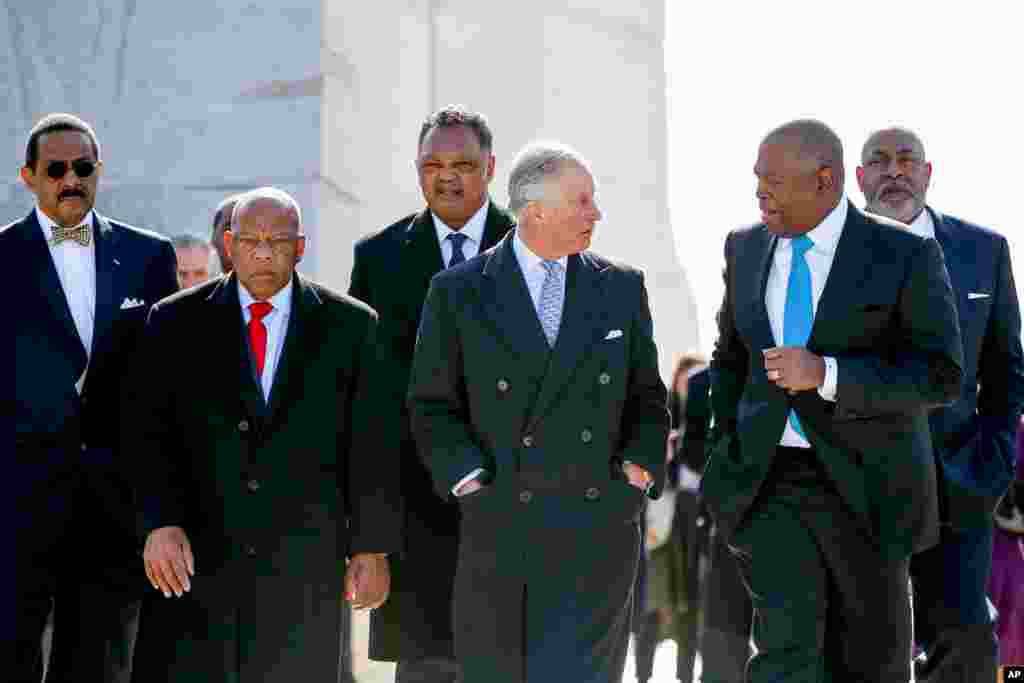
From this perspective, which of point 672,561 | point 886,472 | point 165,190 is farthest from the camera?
point 672,561

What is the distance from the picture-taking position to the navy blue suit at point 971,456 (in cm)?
648

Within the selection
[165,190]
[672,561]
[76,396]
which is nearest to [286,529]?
[76,396]

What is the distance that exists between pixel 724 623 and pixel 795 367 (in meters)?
3.84

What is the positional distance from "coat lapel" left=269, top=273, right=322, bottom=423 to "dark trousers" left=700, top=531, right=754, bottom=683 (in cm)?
358

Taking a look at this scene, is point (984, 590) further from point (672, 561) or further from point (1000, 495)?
point (672, 561)

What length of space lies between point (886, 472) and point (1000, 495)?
2.92ft

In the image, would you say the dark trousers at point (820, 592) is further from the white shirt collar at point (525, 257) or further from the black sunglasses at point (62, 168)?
the black sunglasses at point (62, 168)

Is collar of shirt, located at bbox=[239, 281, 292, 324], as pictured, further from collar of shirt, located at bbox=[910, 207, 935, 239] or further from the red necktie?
collar of shirt, located at bbox=[910, 207, 935, 239]

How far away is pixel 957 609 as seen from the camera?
6504mm

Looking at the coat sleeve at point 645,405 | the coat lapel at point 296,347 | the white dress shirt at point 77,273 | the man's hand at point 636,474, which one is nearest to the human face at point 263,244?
the coat lapel at point 296,347

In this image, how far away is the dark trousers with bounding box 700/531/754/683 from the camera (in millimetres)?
9141

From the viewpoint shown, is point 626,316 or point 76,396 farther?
point 76,396

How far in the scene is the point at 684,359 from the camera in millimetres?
10852

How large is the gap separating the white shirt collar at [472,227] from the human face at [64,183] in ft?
3.97
